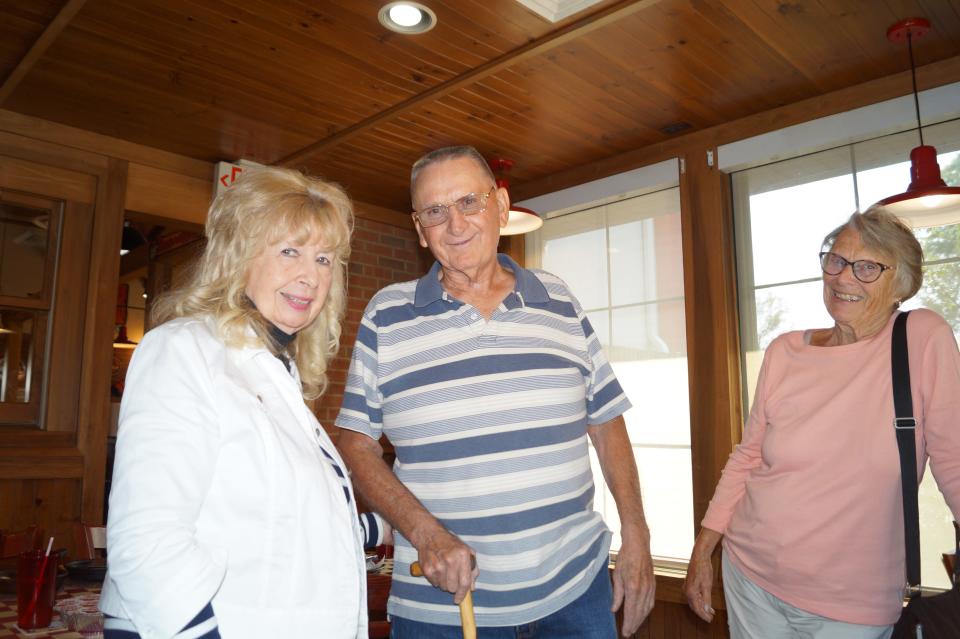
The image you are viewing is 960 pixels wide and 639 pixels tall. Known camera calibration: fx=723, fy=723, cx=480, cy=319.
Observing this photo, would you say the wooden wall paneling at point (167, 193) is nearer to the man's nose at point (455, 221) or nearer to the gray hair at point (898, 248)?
the man's nose at point (455, 221)

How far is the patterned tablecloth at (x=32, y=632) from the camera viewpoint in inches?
66.0

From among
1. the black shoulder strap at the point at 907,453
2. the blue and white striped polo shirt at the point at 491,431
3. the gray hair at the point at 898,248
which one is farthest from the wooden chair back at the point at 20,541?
the gray hair at the point at 898,248

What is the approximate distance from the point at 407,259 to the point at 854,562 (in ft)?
13.9

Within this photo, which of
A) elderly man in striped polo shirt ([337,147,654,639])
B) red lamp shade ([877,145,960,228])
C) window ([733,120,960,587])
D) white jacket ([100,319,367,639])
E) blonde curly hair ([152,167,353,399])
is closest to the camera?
white jacket ([100,319,367,639])

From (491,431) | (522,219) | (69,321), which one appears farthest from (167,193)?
(491,431)

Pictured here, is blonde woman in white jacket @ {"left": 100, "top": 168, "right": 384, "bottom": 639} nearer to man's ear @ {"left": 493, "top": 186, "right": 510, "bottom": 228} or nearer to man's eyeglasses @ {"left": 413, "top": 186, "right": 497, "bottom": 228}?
man's eyeglasses @ {"left": 413, "top": 186, "right": 497, "bottom": 228}

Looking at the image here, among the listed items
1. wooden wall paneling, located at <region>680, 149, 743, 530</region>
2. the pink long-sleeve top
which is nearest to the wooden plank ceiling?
wooden wall paneling, located at <region>680, 149, 743, 530</region>

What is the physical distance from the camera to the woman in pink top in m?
1.62

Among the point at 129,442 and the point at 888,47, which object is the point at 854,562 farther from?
the point at 888,47

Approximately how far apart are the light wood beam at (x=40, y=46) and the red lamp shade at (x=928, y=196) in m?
3.18

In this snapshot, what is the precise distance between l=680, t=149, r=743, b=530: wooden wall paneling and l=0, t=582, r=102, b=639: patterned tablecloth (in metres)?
2.95

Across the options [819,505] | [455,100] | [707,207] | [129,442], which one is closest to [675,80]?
[707,207]

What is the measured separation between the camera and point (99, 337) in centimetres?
400

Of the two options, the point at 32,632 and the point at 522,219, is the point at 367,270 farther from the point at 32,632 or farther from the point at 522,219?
the point at 32,632
